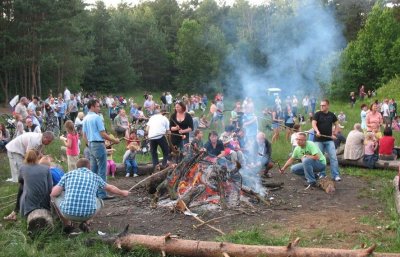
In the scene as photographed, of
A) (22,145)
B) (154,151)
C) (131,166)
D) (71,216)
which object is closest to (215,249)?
(71,216)

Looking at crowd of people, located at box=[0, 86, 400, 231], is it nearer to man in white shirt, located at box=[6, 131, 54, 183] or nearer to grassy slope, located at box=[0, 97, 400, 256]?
man in white shirt, located at box=[6, 131, 54, 183]

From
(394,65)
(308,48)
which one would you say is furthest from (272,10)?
(394,65)

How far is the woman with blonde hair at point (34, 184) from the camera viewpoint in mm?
6926

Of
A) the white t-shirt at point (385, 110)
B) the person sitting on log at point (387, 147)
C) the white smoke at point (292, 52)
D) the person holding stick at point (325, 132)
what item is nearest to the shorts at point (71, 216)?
the person holding stick at point (325, 132)

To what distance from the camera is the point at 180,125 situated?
10.6m

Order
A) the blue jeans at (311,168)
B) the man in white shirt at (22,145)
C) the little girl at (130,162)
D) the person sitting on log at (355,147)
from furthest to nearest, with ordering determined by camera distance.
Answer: the person sitting on log at (355,147) → the little girl at (130,162) → the man in white shirt at (22,145) → the blue jeans at (311,168)

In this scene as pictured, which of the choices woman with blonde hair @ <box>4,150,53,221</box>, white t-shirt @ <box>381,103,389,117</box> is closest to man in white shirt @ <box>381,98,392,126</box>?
white t-shirt @ <box>381,103,389,117</box>

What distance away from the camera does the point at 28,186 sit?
694 centimetres

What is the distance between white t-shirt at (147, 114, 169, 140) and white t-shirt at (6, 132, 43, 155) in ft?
7.73

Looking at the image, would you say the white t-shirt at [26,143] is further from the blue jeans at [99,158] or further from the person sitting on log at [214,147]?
the person sitting on log at [214,147]

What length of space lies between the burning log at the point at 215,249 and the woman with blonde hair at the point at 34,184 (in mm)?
1363

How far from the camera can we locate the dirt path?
6.77 m

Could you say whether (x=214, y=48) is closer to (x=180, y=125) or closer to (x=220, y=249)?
(x=180, y=125)

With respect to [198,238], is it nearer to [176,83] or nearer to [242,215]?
[242,215]
